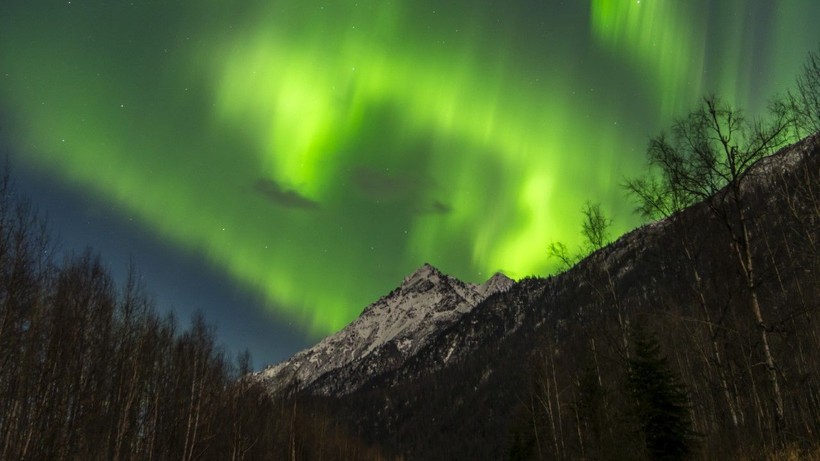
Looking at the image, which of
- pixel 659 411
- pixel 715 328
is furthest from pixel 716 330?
pixel 659 411

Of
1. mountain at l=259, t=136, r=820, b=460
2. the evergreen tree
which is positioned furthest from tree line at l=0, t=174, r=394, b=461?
the evergreen tree

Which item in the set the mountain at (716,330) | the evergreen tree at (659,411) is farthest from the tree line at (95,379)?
the evergreen tree at (659,411)

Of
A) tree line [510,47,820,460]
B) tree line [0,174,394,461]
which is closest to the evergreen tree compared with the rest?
tree line [510,47,820,460]

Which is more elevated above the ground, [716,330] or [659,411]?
[716,330]

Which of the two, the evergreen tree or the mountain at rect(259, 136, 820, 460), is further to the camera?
the evergreen tree

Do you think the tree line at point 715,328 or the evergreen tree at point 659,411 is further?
Result: the evergreen tree at point 659,411

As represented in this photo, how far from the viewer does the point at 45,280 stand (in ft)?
86.0

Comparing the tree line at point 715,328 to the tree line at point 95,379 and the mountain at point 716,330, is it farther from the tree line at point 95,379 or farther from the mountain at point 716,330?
the tree line at point 95,379

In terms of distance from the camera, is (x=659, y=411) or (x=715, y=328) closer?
(x=715, y=328)

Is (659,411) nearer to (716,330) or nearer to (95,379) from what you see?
(716,330)

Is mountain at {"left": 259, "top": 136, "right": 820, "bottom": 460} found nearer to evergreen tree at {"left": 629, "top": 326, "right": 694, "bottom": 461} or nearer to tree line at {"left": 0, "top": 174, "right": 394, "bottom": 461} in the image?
evergreen tree at {"left": 629, "top": 326, "right": 694, "bottom": 461}

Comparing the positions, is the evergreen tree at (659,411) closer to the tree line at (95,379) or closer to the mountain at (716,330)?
the mountain at (716,330)

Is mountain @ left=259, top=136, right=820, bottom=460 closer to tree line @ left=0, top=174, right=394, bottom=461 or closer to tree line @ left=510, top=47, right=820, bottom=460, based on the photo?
tree line @ left=510, top=47, right=820, bottom=460

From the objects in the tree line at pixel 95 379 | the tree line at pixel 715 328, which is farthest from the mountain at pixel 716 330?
the tree line at pixel 95 379
